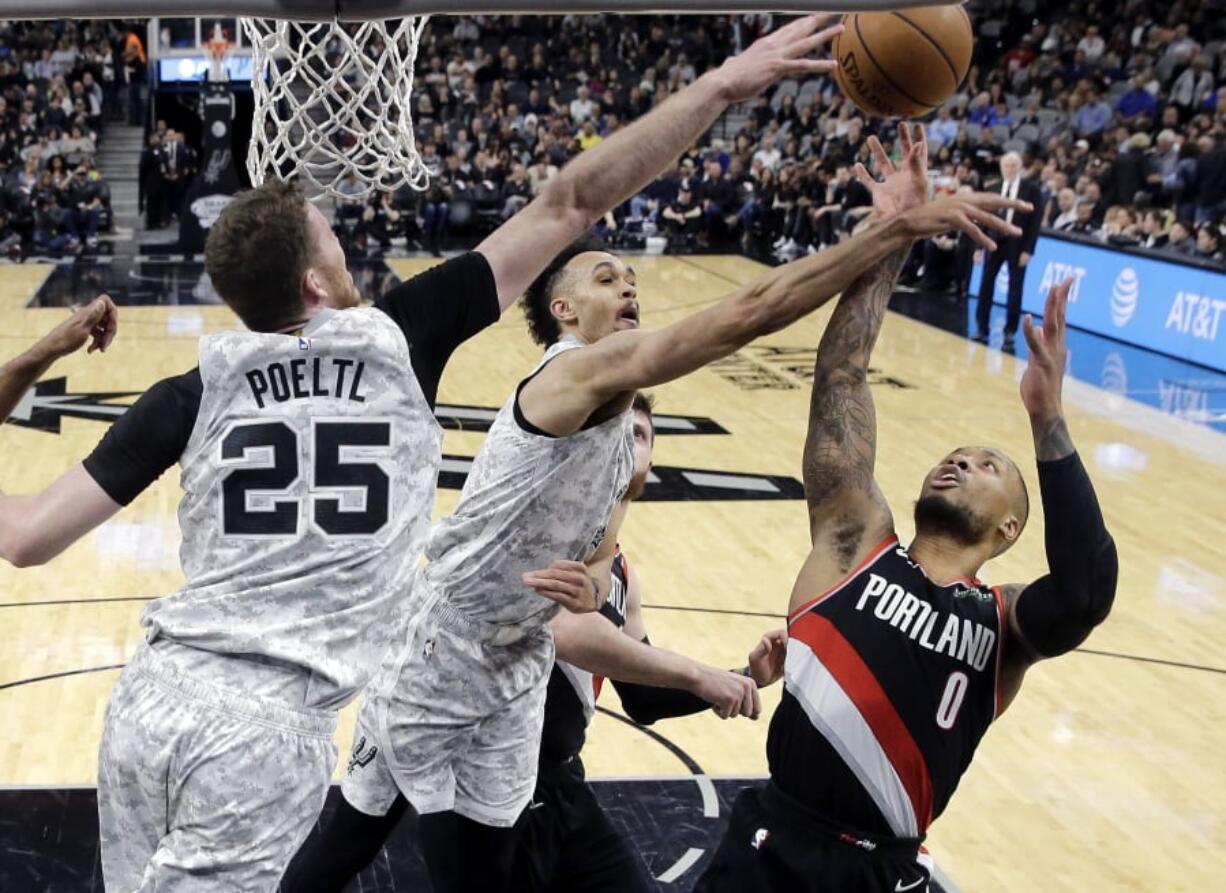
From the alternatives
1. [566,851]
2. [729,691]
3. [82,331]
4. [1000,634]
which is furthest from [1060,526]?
[82,331]

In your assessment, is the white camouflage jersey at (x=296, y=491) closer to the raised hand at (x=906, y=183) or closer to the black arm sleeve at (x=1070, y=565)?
the raised hand at (x=906, y=183)

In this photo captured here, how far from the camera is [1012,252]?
619 inches

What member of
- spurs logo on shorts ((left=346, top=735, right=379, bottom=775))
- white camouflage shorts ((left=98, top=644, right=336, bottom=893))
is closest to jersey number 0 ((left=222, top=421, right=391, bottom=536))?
white camouflage shorts ((left=98, top=644, right=336, bottom=893))

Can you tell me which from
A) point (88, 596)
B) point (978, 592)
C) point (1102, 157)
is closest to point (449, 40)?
point (1102, 157)

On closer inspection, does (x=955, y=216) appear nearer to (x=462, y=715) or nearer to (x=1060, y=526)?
(x=1060, y=526)

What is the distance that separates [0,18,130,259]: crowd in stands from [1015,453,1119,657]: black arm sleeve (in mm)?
16429

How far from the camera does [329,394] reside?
310 centimetres

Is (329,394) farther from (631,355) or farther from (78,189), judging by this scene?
(78,189)

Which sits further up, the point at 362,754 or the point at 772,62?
the point at 772,62

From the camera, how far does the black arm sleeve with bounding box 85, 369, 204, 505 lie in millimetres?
3012

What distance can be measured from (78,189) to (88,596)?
14818mm

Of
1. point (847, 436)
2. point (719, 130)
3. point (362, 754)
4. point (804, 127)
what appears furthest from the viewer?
point (719, 130)

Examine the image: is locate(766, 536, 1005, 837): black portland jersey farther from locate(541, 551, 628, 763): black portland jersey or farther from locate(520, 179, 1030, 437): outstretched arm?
locate(541, 551, 628, 763): black portland jersey

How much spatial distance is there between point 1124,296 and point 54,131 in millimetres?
15090
